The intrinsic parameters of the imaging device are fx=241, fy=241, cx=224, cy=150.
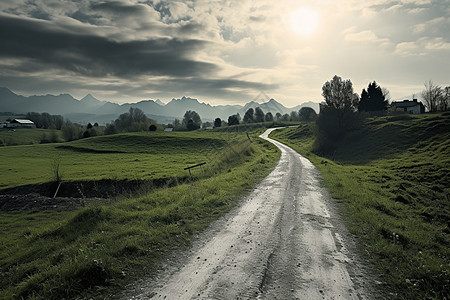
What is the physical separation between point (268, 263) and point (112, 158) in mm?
49430

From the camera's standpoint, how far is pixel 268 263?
7156 mm

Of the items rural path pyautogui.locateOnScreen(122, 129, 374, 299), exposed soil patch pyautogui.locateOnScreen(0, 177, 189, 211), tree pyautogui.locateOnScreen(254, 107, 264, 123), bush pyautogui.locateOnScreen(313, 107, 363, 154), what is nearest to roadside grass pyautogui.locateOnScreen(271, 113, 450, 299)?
rural path pyautogui.locateOnScreen(122, 129, 374, 299)

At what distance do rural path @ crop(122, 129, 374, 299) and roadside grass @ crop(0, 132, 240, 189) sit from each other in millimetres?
18989

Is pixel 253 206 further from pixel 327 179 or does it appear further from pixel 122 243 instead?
pixel 327 179

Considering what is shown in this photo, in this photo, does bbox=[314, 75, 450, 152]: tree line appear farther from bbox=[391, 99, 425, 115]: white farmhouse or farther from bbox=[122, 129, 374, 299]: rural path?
bbox=[391, 99, 425, 115]: white farmhouse

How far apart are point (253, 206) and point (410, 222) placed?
7.54 meters

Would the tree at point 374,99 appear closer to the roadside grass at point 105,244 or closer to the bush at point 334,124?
the bush at point 334,124

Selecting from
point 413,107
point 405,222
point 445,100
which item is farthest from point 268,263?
point 413,107

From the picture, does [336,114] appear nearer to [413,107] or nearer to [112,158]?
[112,158]

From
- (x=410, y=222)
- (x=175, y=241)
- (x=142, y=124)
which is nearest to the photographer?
(x=175, y=241)

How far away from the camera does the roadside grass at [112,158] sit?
32.1 metres

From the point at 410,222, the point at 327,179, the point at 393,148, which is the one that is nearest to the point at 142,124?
the point at 393,148

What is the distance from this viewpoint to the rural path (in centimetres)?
590

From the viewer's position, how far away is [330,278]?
6.45 metres
